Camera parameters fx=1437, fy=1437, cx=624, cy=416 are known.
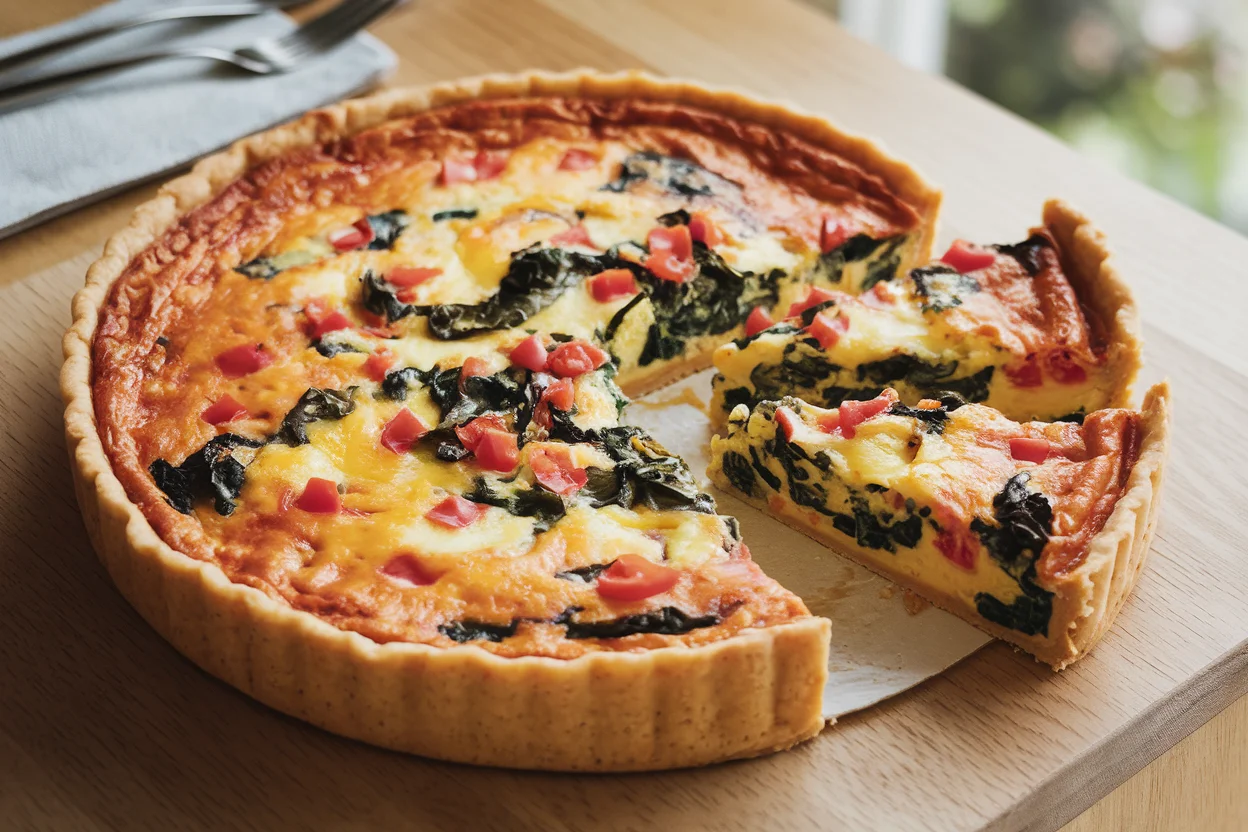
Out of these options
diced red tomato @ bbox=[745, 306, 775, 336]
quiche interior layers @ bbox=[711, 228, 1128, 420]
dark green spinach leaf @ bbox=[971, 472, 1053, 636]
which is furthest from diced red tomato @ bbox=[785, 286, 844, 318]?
dark green spinach leaf @ bbox=[971, 472, 1053, 636]

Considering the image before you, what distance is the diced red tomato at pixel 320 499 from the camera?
4160 millimetres

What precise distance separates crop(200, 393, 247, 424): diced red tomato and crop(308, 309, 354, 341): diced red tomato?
0.46 meters

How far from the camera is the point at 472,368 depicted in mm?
4746

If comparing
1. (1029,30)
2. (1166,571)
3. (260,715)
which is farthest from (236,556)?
(1029,30)

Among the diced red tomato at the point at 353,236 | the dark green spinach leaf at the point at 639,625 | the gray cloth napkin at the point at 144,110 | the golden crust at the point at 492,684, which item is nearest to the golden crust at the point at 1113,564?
the golden crust at the point at 492,684

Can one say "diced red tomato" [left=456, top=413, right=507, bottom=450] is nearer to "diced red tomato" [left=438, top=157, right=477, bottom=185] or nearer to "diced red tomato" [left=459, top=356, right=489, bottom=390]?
"diced red tomato" [left=459, top=356, right=489, bottom=390]

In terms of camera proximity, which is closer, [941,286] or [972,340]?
[972,340]

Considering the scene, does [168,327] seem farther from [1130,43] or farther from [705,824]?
[1130,43]

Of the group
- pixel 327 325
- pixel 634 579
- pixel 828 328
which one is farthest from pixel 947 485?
pixel 327 325

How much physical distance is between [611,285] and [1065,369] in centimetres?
160

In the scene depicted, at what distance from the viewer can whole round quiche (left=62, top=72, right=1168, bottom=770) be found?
12.4 feet

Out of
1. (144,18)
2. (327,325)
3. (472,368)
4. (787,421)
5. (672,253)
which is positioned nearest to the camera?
(787,421)

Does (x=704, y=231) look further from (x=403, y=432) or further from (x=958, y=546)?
(x=958, y=546)

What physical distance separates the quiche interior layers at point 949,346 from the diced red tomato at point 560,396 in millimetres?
648
